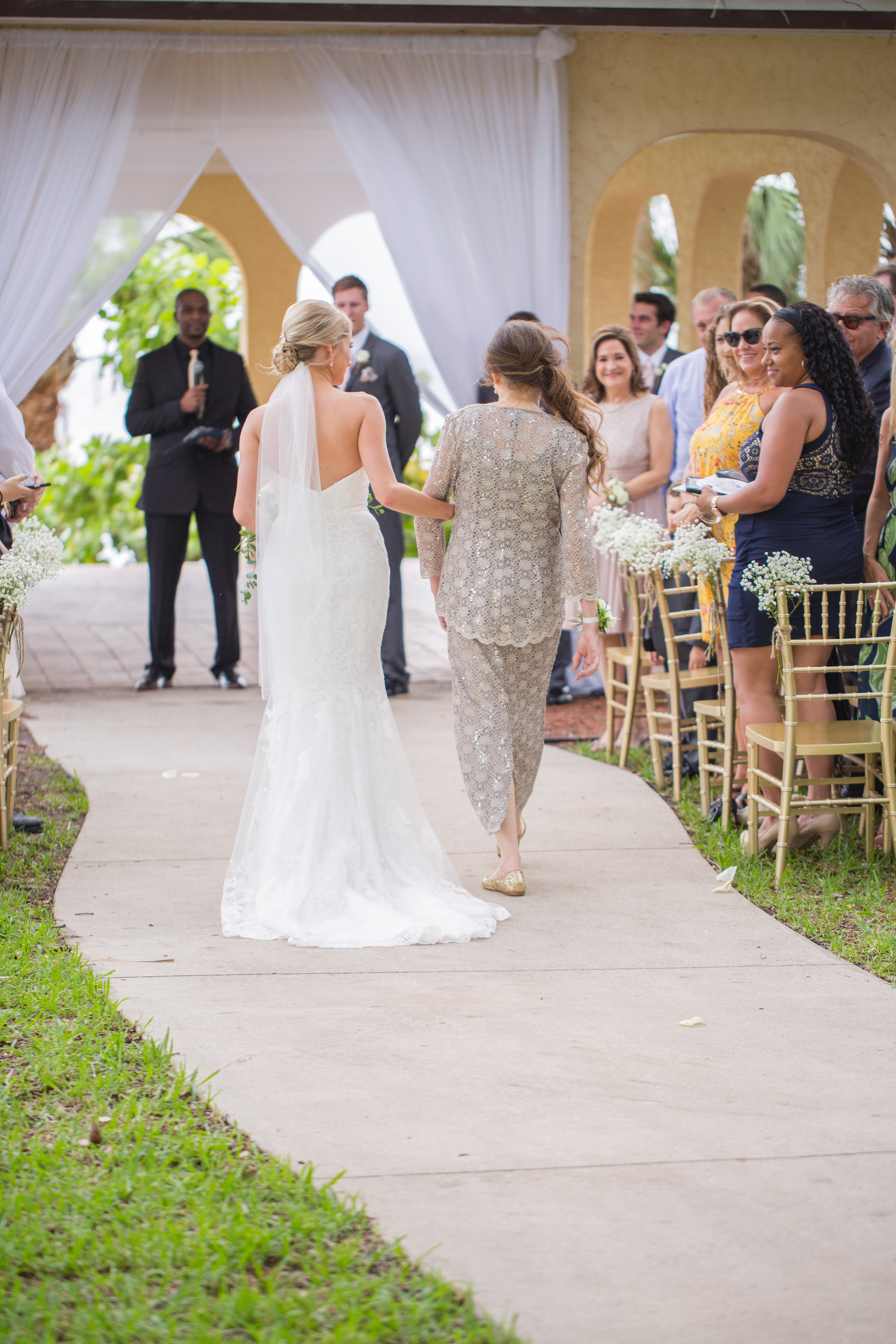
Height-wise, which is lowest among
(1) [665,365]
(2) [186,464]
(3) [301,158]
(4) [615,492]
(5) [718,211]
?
(4) [615,492]

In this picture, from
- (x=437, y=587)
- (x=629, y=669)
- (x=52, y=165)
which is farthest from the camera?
(x=52, y=165)

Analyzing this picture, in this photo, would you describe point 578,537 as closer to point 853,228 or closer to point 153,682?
point 153,682

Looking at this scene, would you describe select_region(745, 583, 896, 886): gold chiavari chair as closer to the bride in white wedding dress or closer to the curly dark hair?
the curly dark hair

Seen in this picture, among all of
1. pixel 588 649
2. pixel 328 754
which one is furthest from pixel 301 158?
pixel 328 754

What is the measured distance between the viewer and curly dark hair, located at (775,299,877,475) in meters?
4.79

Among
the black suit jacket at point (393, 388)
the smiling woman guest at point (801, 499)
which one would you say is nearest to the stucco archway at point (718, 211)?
the black suit jacket at point (393, 388)

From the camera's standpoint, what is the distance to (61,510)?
17.0 m

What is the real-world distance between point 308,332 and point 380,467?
49cm

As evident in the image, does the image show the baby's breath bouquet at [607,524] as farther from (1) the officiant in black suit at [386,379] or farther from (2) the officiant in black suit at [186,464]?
(2) the officiant in black suit at [186,464]

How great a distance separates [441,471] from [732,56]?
5.56 metres

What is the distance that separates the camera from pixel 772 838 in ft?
17.1

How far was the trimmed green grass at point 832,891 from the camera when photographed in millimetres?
4227

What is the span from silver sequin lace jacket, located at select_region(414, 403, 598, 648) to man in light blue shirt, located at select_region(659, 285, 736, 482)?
111 inches

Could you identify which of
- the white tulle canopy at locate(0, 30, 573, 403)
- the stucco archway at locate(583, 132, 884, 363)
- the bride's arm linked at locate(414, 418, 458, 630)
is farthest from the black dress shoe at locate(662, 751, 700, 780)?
the stucco archway at locate(583, 132, 884, 363)
